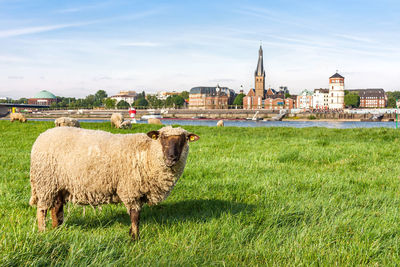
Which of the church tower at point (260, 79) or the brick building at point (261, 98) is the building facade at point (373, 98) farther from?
the church tower at point (260, 79)

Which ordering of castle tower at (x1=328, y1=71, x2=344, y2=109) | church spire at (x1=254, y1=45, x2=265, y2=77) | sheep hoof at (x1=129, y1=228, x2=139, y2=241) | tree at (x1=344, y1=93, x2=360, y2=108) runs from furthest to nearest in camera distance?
church spire at (x1=254, y1=45, x2=265, y2=77), tree at (x1=344, y1=93, x2=360, y2=108), castle tower at (x1=328, y1=71, x2=344, y2=109), sheep hoof at (x1=129, y1=228, x2=139, y2=241)

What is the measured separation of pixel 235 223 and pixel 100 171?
1676 millimetres

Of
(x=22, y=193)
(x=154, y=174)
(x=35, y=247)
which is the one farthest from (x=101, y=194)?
(x=22, y=193)

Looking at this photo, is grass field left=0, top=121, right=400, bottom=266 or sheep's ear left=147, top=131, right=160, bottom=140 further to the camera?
sheep's ear left=147, top=131, right=160, bottom=140

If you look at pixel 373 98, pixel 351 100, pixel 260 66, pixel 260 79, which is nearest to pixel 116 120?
pixel 260 79

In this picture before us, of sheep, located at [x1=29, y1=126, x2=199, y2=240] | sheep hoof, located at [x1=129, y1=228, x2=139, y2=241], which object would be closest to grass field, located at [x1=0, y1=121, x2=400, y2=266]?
sheep hoof, located at [x1=129, y1=228, x2=139, y2=241]

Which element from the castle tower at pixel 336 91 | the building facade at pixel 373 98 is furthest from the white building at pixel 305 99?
the building facade at pixel 373 98

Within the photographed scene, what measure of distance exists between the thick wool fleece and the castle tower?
6347 inches

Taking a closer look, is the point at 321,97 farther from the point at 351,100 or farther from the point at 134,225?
the point at 134,225

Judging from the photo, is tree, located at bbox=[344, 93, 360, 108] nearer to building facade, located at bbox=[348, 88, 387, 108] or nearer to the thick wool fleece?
building facade, located at bbox=[348, 88, 387, 108]

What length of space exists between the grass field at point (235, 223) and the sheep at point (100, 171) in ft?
1.08

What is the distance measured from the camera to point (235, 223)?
394cm

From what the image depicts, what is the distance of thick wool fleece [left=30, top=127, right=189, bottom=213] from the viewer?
3.93m

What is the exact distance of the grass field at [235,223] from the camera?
2.84m
